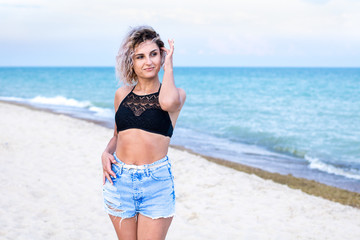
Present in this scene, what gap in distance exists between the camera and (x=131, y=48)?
8.50 feet

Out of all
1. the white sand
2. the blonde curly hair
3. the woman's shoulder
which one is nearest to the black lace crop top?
the woman's shoulder

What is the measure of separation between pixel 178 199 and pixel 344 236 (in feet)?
9.05

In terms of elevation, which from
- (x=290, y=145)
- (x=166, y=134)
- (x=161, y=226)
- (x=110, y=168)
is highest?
(x=166, y=134)

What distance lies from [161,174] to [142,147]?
0.71ft

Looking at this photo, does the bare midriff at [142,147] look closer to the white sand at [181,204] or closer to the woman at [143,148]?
the woman at [143,148]

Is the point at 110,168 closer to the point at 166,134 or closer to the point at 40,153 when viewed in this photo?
the point at 166,134

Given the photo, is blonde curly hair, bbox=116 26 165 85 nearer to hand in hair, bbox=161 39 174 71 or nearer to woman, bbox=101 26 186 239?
woman, bbox=101 26 186 239

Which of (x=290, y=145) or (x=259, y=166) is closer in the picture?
(x=259, y=166)

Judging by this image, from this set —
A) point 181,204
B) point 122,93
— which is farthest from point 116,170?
point 181,204

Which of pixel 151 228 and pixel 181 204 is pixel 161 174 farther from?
pixel 181 204

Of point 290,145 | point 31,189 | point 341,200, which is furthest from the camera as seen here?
point 290,145

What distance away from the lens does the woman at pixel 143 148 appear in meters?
2.49

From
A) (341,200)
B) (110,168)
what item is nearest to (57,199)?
(110,168)

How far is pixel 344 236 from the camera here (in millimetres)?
5832
